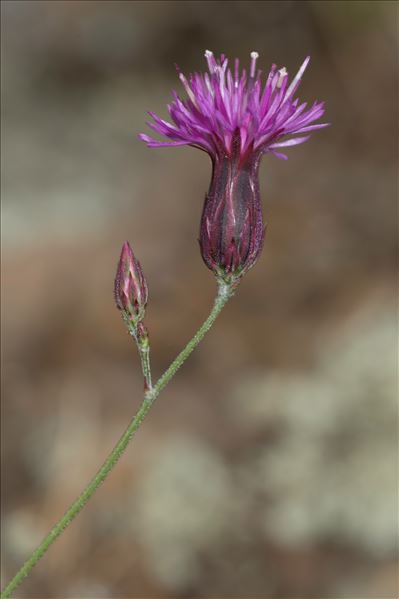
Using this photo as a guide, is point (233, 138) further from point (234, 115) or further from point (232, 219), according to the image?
point (232, 219)

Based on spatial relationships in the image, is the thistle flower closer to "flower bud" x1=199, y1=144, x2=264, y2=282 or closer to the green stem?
"flower bud" x1=199, y1=144, x2=264, y2=282

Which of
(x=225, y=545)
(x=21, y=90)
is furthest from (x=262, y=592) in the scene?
(x=21, y=90)

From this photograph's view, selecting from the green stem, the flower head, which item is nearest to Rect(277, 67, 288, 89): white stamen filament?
the flower head

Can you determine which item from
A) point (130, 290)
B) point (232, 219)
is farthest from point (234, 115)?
point (130, 290)

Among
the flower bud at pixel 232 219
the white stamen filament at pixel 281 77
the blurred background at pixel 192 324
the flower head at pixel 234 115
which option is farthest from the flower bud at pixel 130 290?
the blurred background at pixel 192 324

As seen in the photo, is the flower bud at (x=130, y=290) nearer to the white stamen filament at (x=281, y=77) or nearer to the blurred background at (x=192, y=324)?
the white stamen filament at (x=281, y=77)

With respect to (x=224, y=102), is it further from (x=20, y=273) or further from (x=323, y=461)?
(x=20, y=273)
